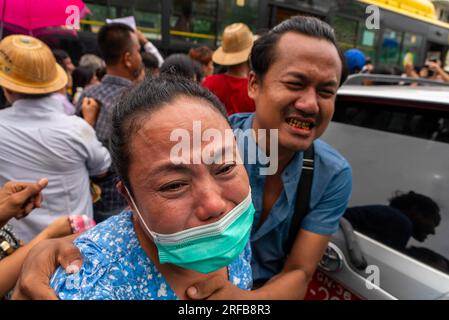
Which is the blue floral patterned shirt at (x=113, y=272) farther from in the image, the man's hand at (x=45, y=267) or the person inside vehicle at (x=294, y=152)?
the person inside vehicle at (x=294, y=152)

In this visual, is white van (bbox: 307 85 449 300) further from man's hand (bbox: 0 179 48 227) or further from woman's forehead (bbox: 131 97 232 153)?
man's hand (bbox: 0 179 48 227)

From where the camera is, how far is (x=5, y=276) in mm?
1265

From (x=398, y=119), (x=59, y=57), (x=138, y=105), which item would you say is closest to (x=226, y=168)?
(x=138, y=105)

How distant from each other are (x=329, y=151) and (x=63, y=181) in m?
1.54

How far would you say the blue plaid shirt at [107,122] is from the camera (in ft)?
8.68

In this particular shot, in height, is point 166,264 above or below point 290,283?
above

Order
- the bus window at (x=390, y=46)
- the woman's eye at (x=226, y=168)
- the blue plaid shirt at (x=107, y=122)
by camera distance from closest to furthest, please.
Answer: the woman's eye at (x=226, y=168) → the blue plaid shirt at (x=107, y=122) → the bus window at (x=390, y=46)

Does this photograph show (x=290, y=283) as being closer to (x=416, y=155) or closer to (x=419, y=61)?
(x=416, y=155)

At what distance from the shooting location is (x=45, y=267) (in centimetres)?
96

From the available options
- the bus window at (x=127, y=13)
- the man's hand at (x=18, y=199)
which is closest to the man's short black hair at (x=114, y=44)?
the man's hand at (x=18, y=199)

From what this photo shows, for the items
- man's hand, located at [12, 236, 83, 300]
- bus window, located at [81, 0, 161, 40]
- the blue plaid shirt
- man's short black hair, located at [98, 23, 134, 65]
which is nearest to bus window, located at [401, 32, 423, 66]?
bus window, located at [81, 0, 161, 40]

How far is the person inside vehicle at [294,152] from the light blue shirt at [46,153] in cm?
103

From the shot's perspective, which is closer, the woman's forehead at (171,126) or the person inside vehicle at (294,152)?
the woman's forehead at (171,126)

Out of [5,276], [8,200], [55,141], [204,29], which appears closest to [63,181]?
[55,141]
